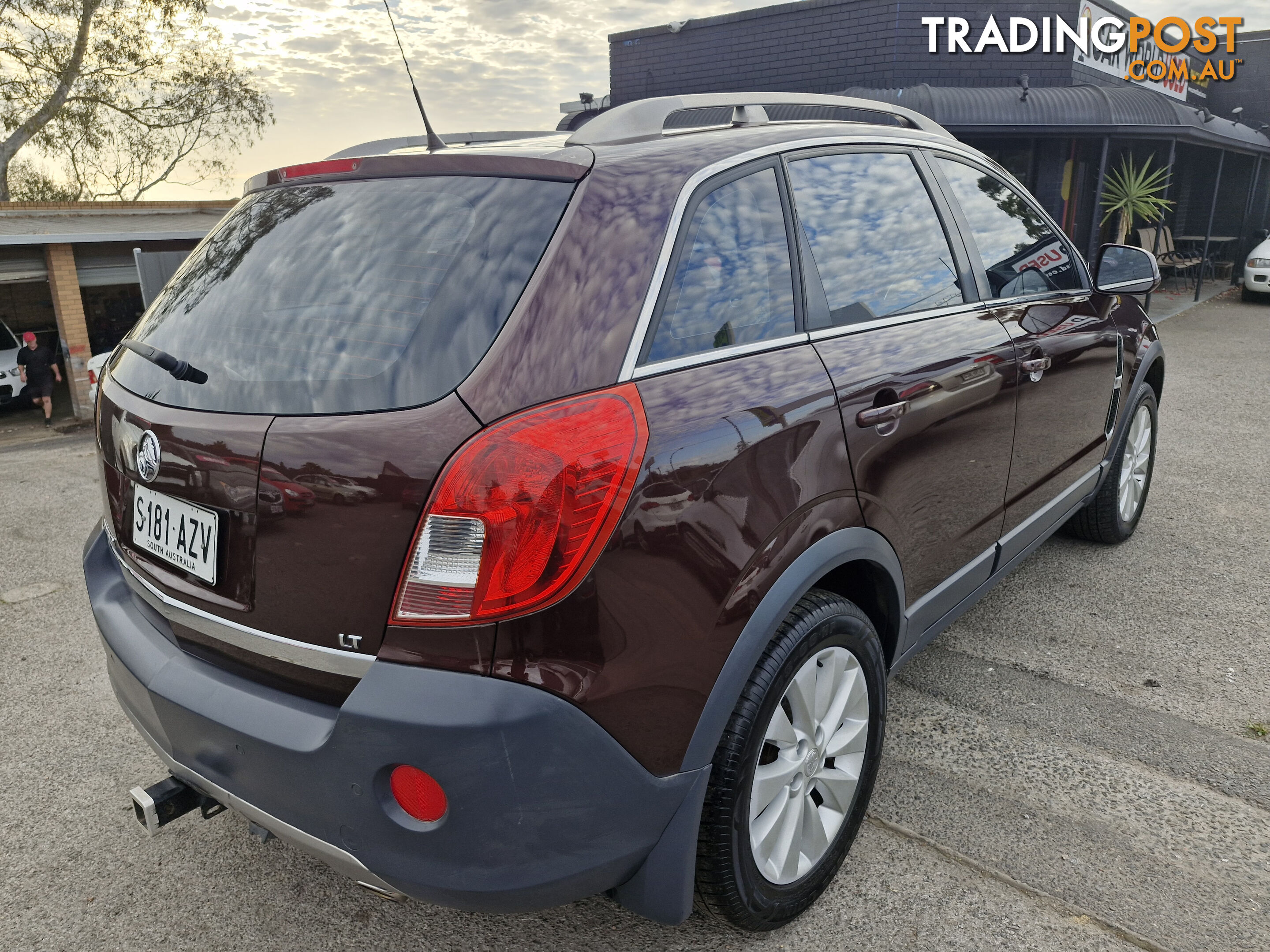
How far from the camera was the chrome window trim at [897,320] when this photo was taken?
228 cm

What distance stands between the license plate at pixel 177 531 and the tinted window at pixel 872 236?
55.5 inches

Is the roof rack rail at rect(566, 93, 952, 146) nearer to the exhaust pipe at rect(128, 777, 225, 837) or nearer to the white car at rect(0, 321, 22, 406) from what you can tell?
the exhaust pipe at rect(128, 777, 225, 837)

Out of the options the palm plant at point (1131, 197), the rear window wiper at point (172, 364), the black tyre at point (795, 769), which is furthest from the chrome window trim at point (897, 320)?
the palm plant at point (1131, 197)

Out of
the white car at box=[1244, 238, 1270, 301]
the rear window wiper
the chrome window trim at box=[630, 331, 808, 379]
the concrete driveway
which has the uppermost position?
the chrome window trim at box=[630, 331, 808, 379]

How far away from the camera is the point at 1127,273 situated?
3.95m

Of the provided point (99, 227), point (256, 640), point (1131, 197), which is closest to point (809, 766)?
point (256, 640)

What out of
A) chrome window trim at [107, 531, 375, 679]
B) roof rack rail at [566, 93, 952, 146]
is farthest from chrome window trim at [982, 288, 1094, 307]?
chrome window trim at [107, 531, 375, 679]

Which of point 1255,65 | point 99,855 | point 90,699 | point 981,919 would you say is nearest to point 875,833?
point 981,919

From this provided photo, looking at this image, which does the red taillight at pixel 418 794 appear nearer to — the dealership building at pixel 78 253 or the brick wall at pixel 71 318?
the dealership building at pixel 78 253

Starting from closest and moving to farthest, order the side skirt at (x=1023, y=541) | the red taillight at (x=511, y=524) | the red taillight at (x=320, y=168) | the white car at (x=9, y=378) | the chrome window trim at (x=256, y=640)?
the red taillight at (x=511, y=524)
the chrome window trim at (x=256, y=640)
the red taillight at (x=320, y=168)
the side skirt at (x=1023, y=541)
the white car at (x=9, y=378)

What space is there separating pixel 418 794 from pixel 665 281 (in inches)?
42.0

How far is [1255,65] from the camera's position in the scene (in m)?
24.5

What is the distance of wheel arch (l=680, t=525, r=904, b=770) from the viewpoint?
1.84 m

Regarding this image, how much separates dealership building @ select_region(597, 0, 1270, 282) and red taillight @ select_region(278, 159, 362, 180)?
11442 mm
